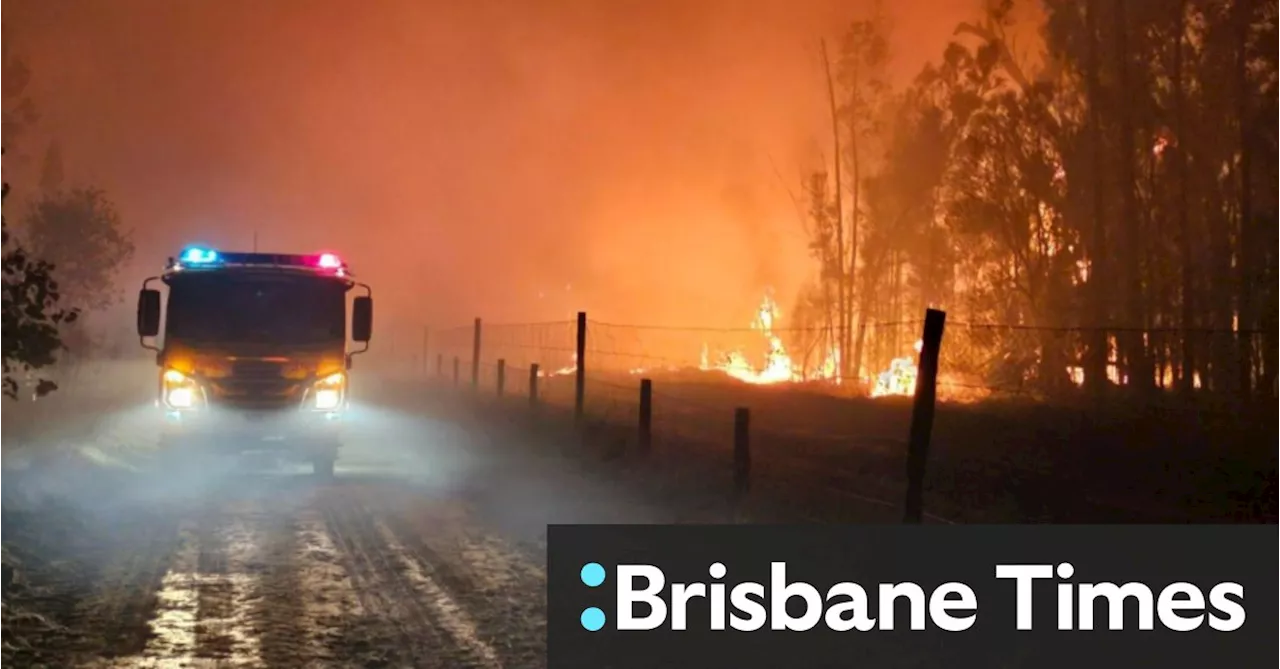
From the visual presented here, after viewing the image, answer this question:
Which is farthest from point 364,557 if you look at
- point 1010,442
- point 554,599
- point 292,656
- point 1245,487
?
point 1010,442

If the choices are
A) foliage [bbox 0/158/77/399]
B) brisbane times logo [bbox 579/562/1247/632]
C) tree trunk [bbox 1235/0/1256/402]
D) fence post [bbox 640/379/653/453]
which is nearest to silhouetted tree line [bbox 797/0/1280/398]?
tree trunk [bbox 1235/0/1256/402]

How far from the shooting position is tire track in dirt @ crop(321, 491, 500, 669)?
20.3 feet

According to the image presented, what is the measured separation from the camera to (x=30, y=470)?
44.7ft

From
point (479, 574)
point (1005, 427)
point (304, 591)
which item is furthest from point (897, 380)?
point (304, 591)

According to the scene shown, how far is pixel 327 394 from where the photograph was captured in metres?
14.1

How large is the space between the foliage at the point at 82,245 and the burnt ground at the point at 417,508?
13348mm

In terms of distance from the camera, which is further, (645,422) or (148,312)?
(645,422)

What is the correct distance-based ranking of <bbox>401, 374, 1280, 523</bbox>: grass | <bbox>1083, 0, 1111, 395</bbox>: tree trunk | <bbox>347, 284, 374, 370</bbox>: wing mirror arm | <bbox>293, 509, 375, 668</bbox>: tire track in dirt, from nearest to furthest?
1. <bbox>293, 509, 375, 668</bbox>: tire track in dirt
2. <bbox>401, 374, 1280, 523</bbox>: grass
3. <bbox>347, 284, 374, 370</bbox>: wing mirror arm
4. <bbox>1083, 0, 1111, 395</bbox>: tree trunk

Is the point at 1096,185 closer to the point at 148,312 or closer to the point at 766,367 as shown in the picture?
the point at 766,367

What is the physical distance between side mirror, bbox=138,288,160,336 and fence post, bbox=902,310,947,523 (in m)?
9.04

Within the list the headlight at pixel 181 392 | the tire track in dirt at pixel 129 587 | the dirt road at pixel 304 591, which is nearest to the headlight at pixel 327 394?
the headlight at pixel 181 392

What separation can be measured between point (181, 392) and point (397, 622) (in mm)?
7748

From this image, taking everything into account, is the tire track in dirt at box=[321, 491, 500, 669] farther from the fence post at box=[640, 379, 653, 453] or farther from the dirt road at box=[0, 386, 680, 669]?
the fence post at box=[640, 379, 653, 453]

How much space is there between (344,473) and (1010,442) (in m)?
10.8
